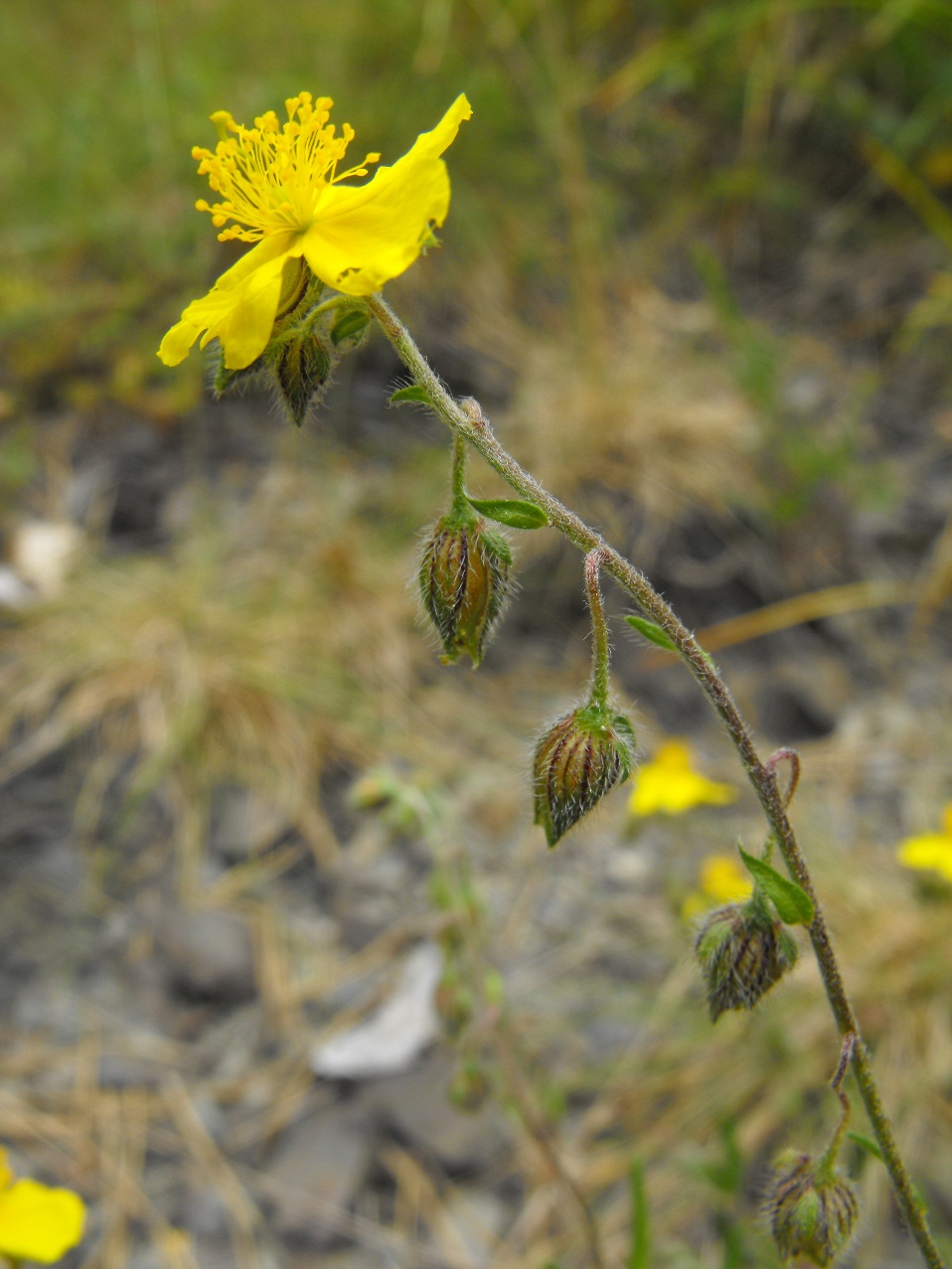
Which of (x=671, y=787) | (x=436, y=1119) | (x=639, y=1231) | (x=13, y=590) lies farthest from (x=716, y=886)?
(x=13, y=590)

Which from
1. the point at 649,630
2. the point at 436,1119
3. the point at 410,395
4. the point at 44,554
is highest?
the point at 44,554

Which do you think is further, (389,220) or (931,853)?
(931,853)

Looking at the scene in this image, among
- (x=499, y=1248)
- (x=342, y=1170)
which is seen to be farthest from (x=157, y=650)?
(x=499, y=1248)

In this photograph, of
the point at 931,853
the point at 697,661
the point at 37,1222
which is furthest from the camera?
the point at 931,853

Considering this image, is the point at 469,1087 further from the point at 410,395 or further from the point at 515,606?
the point at 515,606

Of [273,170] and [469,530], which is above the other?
[273,170]

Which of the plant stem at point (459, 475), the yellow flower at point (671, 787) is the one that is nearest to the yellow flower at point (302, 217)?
the plant stem at point (459, 475)

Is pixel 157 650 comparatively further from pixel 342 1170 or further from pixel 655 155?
pixel 655 155
